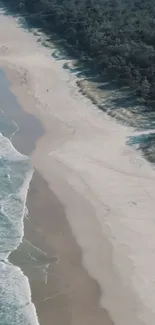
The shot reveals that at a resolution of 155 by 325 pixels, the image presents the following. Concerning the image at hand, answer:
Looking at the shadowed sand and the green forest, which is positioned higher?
the shadowed sand

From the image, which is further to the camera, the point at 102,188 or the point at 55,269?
the point at 102,188

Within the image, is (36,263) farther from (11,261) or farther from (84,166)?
(84,166)

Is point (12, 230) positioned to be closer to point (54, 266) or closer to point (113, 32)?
point (54, 266)

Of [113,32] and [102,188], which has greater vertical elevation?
[102,188]

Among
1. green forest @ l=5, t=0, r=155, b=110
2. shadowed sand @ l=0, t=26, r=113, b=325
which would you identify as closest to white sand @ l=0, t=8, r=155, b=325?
shadowed sand @ l=0, t=26, r=113, b=325

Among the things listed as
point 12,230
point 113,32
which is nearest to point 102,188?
point 12,230

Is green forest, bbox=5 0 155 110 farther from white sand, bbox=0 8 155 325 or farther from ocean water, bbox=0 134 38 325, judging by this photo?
ocean water, bbox=0 134 38 325
